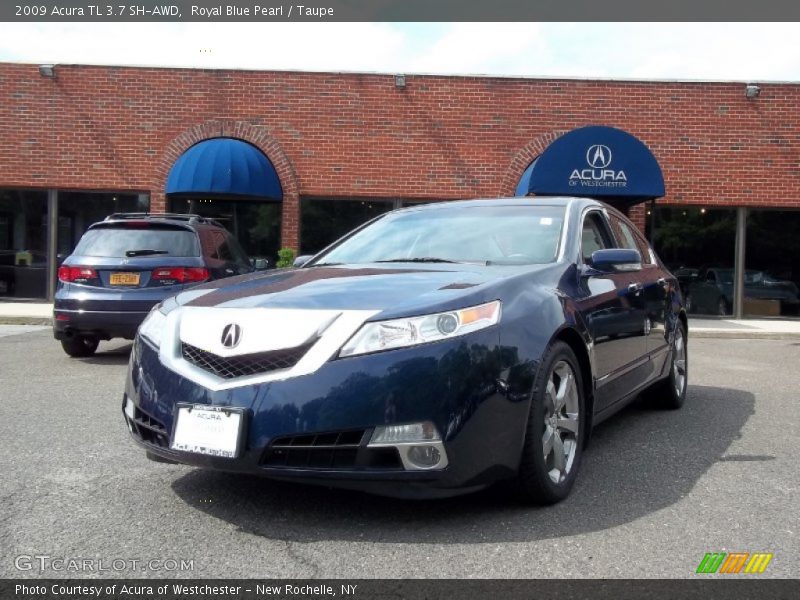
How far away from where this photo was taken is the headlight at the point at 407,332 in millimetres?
3174

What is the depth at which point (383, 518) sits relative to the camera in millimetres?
3494

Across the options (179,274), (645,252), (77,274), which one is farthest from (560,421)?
(77,274)

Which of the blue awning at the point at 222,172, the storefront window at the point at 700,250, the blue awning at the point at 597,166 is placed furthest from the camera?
the storefront window at the point at 700,250

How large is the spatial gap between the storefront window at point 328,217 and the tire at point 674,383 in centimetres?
1069

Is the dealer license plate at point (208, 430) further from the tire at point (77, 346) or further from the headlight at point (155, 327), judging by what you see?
the tire at point (77, 346)

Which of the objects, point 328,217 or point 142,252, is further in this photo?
point 328,217

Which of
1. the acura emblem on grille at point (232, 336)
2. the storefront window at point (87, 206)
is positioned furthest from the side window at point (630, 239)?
the storefront window at point (87, 206)

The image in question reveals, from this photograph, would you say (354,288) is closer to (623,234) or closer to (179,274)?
(623,234)

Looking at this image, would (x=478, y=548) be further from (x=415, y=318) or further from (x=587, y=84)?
(x=587, y=84)

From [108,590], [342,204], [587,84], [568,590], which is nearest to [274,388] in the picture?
[108,590]

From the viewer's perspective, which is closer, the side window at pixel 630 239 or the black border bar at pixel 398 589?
the black border bar at pixel 398 589

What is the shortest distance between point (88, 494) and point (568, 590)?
2.36m

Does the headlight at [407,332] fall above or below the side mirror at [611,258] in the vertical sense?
below

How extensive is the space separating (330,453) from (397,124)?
13.9 metres
